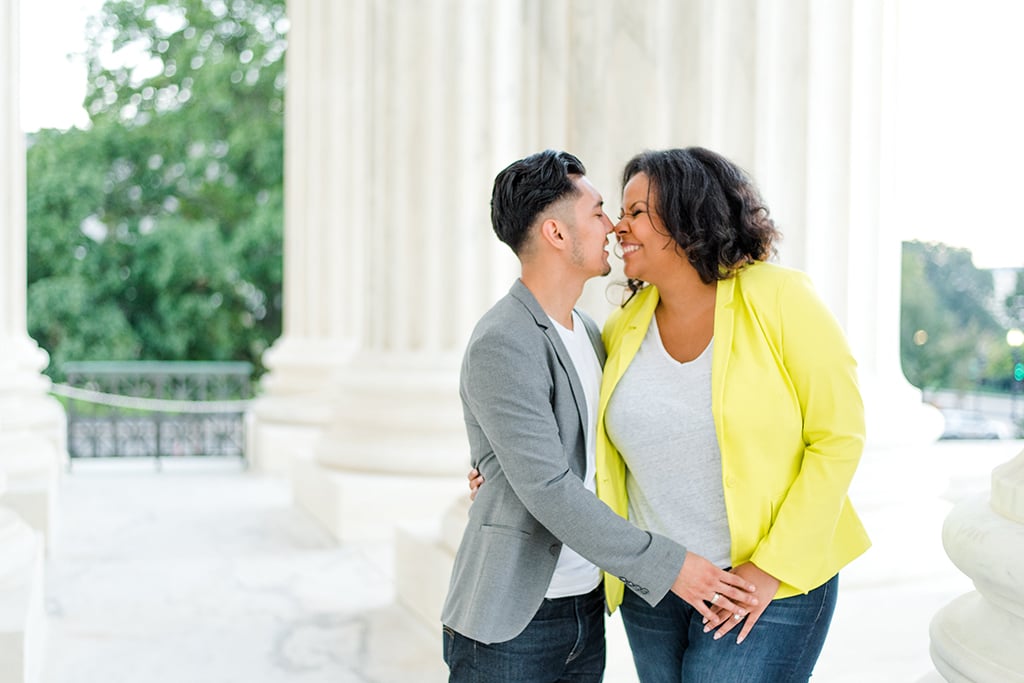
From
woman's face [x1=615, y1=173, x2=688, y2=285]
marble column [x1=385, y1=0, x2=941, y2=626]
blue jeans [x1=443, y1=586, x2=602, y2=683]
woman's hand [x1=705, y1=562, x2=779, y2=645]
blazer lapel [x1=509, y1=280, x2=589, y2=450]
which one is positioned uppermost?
marble column [x1=385, y1=0, x2=941, y2=626]

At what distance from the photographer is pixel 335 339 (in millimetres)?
28703

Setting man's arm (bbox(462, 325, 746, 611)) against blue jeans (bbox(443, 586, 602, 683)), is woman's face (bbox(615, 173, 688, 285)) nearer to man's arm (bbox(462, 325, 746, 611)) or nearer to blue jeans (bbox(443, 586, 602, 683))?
man's arm (bbox(462, 325, 746, 611))

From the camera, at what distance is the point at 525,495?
19.1 ft

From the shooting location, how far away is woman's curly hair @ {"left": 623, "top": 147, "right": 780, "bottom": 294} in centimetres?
631

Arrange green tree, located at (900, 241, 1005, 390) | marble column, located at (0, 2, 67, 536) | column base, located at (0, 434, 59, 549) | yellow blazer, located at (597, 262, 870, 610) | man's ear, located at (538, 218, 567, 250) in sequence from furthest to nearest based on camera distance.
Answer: green tree, located at (900, 241, 1005, 390)
marble column, located at (0, 2, 67, 536)
column base, located at (0, 434, 59, 549)
man's ear, located at (538, 218, 567, 250)
yellow blazer, located at (597, 262, 870, 610)

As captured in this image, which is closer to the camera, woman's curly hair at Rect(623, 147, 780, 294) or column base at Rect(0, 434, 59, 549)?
woman's curly hair at Rect(623, 147, 780, 294)

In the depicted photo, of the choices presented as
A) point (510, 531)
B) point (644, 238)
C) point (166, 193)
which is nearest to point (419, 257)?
point (644, 238)

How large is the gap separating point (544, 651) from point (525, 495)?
3.37ft

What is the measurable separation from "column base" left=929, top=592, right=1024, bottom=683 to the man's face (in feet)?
10.0

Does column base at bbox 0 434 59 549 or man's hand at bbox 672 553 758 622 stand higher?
man's hand at bbox 672 553 758 622

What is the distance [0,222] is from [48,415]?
14.0ft

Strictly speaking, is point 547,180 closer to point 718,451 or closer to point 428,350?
point 718,451

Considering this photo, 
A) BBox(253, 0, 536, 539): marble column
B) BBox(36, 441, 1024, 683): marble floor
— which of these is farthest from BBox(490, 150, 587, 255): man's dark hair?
BBox(253, 0, 536, 539): marble column

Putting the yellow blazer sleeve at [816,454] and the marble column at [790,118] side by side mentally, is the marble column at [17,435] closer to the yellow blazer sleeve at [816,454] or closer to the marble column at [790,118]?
the marble column at [790,118]
